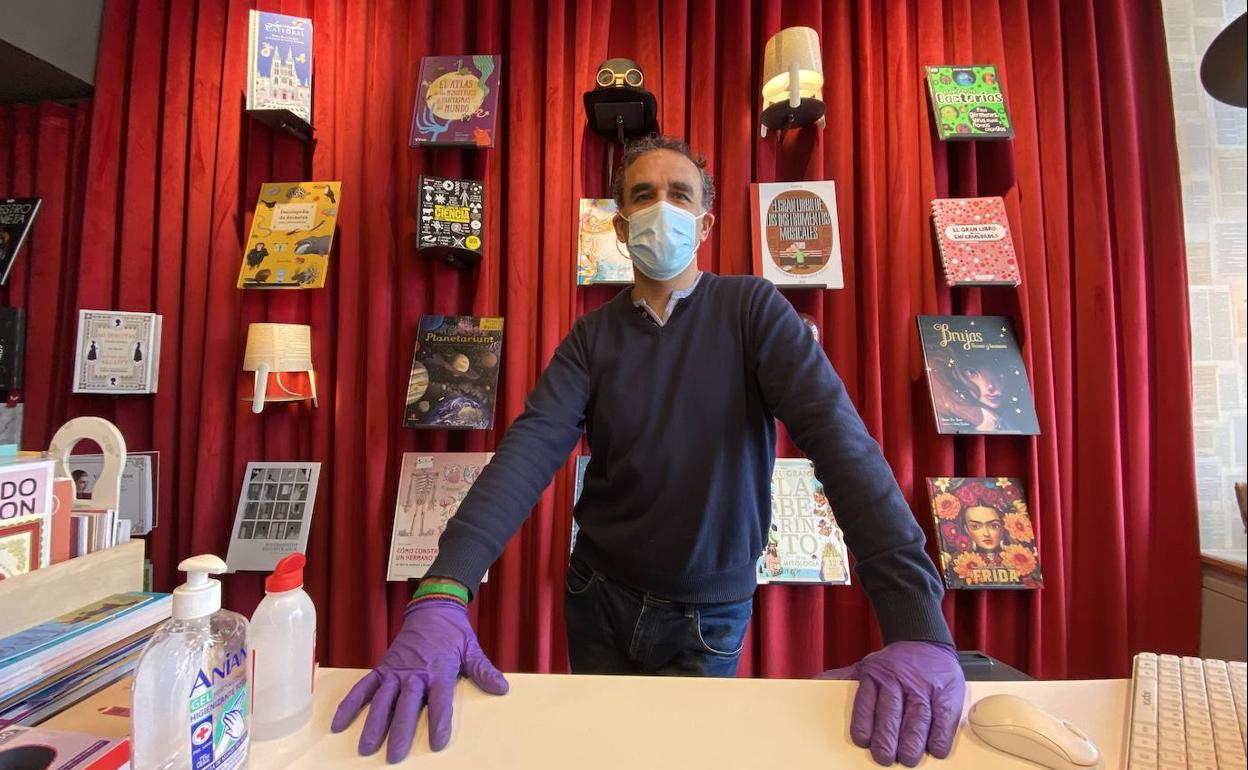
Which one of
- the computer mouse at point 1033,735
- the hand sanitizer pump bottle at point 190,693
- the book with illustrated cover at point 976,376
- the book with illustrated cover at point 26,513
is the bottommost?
the computer mouse at point 1033,735

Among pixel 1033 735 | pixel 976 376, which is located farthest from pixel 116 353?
pixel 976 376

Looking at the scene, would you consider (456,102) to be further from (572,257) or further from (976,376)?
(976,376)

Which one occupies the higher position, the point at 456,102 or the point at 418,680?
the point at 456,102

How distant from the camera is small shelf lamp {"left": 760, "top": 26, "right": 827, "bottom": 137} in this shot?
156 cm

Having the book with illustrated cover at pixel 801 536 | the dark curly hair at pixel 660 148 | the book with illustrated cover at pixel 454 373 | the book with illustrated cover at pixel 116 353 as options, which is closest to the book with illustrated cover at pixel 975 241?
the book with illustrated cover at pixel 801 536

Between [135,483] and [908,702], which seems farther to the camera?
[135,483]

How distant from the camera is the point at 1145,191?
172 centimetres

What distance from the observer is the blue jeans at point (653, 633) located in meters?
1.03

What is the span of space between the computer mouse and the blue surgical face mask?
3.03 ft

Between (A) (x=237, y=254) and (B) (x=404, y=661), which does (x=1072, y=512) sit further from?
(A) (x=237, y=254)

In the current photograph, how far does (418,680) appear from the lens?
632 mm

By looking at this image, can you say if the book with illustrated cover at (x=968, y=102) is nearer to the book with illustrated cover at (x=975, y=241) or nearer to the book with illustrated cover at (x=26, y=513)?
the book with illustrated cover at (x=975, y=241)

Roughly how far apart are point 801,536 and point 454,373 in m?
1.27

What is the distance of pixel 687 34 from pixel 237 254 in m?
1.82
